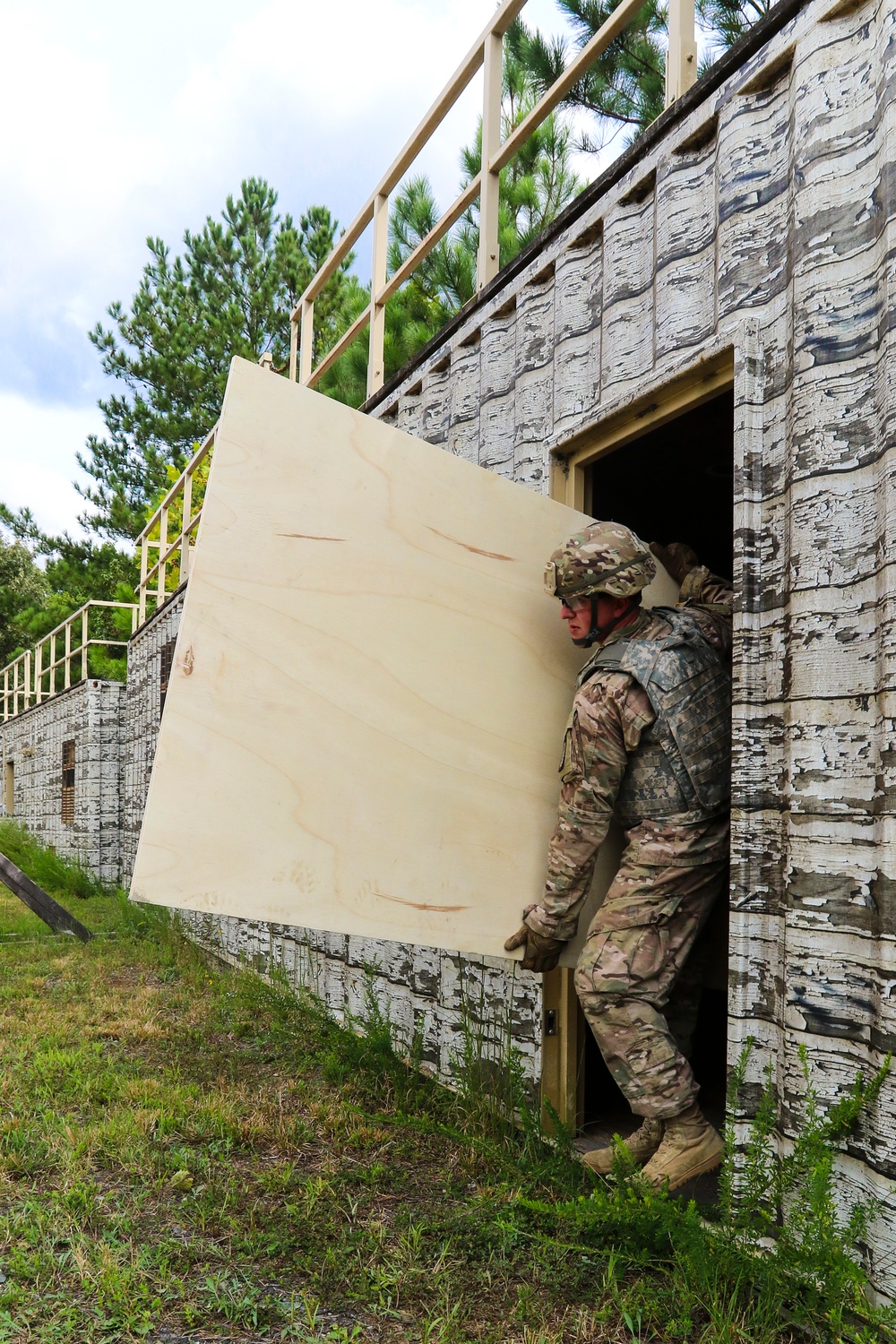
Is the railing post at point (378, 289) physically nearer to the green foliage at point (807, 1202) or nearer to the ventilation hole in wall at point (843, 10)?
the ventilation hole in wall at point (843, 10)

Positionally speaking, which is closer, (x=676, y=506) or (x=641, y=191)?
(x=641, y=191)

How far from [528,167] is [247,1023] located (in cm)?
1193

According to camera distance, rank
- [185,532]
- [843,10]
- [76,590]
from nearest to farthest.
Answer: [843,10]
[185,532]
[76,590]

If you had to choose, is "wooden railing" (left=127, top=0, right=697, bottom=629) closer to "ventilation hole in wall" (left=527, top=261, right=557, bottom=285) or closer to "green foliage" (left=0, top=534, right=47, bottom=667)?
"ventilation hole in wall" (left=527, top=261, right=557, bottom=285)

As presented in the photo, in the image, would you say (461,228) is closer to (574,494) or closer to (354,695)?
(574,494)

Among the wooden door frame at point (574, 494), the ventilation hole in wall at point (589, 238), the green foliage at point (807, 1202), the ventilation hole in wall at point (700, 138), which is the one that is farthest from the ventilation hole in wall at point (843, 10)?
the green foliage at point (807, 1202)

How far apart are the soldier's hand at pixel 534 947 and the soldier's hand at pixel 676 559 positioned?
1408 mm

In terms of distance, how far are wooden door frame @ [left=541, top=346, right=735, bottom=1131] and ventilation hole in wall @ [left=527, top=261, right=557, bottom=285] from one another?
0.71 m

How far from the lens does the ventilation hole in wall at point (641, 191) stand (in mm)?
3278

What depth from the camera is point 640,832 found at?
3088 mm

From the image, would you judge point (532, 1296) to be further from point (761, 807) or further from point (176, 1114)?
point (176, 1114)

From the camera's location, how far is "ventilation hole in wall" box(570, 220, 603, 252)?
3.58 m

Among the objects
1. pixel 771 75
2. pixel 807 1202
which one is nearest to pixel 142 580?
pixel 771 75

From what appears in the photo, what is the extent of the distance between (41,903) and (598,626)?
625 cm
